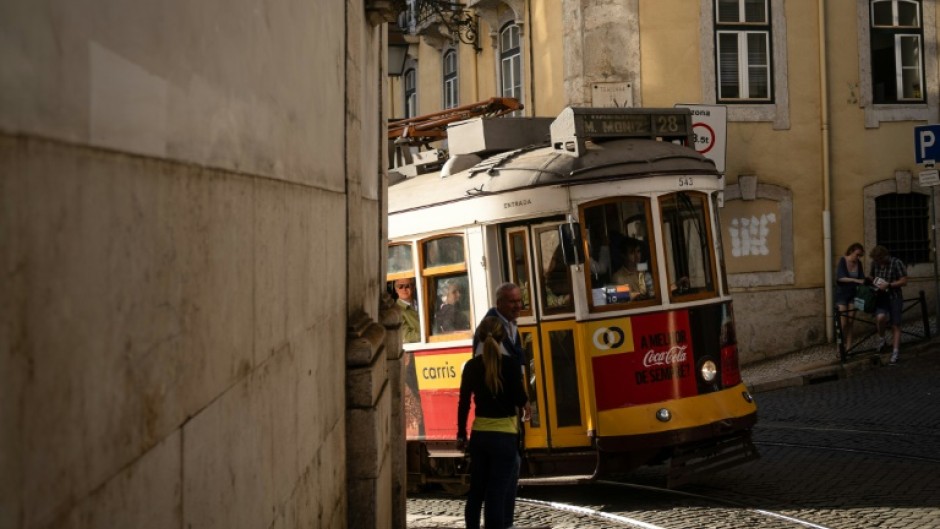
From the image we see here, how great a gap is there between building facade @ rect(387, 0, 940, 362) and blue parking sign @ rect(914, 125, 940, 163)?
259 centimetres

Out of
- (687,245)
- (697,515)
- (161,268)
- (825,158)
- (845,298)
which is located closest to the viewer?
(161,268)

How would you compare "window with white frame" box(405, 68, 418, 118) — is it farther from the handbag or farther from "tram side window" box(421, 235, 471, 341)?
"tram side window" box(421, 235, 471, 341)

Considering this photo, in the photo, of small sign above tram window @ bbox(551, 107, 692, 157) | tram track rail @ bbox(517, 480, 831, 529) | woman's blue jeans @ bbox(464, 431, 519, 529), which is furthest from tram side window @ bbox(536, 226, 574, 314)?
woman's blue jeans @ bbox(464, 431, 519, 529)

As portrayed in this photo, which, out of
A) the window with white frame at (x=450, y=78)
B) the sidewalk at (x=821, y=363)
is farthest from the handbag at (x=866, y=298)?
the window with white frame at (x=450, y=78)

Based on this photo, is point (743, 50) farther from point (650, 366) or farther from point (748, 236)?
point (650, 366)

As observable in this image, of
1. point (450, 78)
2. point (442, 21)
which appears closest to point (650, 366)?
point (442, 21)

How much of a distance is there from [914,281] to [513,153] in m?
12.4

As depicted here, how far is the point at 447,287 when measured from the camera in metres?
12.3

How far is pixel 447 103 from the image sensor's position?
32.6 meters

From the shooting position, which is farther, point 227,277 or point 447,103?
point 447,103

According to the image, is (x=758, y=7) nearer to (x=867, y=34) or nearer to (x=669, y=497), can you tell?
(x=867, y=34)

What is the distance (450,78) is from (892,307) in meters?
14.6

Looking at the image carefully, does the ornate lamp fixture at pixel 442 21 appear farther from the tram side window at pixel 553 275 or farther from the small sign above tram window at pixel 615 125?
the tram side window at pixel 553 275

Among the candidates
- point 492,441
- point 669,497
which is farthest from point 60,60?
point 669,497
